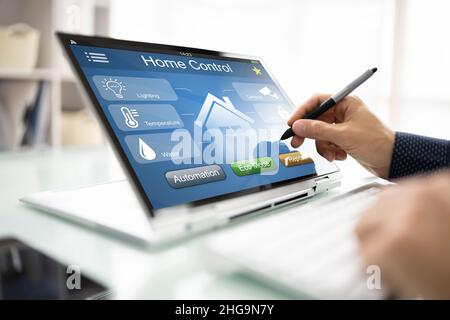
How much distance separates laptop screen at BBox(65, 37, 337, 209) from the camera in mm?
544

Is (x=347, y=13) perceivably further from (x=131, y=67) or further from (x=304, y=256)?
(x=304, y=256)

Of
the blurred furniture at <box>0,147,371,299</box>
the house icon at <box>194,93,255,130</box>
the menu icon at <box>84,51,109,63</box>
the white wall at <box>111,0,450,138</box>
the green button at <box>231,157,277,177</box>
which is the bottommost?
the blurred furniture at <box>0,147,371,299</box>

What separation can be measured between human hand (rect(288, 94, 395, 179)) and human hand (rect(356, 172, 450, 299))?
1.38 ft

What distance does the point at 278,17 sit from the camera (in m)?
3.91

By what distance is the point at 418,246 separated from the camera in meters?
0.29

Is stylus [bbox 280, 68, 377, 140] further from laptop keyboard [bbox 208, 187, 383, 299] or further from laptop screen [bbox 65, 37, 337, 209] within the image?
laptop keyboard [bbox 208, 187, 383, 299]

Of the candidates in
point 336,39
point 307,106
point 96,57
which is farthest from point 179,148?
point 336,39

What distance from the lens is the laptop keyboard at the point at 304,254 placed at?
0.34 meters

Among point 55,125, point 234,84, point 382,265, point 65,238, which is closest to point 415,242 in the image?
point 382,265

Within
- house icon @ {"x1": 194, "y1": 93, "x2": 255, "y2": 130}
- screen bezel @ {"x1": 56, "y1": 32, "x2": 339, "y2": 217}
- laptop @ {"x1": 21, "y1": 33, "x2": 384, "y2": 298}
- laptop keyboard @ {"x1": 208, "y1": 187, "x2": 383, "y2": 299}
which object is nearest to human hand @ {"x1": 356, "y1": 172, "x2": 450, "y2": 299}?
laptop keyboard @ {"x1": 208, "y1": 187, "x2": 383, "y2": 299}

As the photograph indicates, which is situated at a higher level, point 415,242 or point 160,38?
point 160,38

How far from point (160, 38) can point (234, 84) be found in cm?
306

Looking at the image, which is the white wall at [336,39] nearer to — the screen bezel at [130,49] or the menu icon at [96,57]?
the screen bezel at [130,49]

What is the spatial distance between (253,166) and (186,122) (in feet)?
0.43
